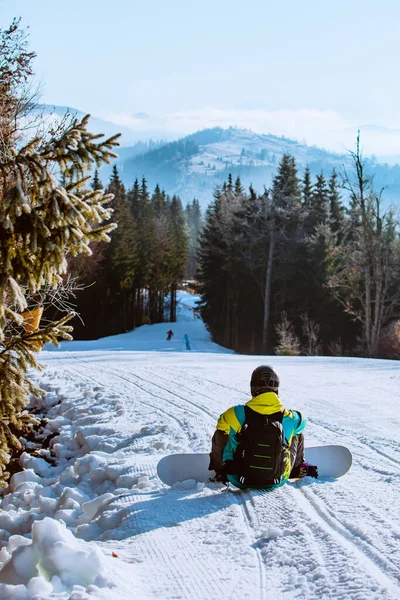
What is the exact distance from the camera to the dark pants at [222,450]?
5.71m

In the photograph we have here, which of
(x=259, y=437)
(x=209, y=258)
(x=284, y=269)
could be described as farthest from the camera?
(x=209, y=258)

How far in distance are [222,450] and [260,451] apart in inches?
15.9

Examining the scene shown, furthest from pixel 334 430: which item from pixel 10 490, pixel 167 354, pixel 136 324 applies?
pixel 136 324

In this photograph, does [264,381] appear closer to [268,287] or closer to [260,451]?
[260,451]

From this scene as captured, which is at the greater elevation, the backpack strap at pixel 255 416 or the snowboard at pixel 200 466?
the backpack strap at pixel 255 416

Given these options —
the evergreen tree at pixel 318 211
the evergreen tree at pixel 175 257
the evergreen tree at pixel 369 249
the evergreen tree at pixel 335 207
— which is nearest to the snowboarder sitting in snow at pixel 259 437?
the evergreen tree at pixel 369 249

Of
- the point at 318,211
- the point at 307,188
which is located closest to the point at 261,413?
the point at 318,211

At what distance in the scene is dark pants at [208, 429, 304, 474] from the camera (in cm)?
571

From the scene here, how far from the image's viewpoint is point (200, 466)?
20.2ft

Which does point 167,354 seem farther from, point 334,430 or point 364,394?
point 334,430

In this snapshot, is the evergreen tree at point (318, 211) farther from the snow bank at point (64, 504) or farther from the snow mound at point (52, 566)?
the snow mound at point (52, 566)

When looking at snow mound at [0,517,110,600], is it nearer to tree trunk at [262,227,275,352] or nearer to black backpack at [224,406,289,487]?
black backpack at [224,406,289,487]

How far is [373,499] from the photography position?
17.9 ft

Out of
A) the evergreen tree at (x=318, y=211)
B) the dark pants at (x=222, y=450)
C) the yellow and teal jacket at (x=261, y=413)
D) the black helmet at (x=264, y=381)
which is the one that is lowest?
the dark pants at (x=222, y=450)
